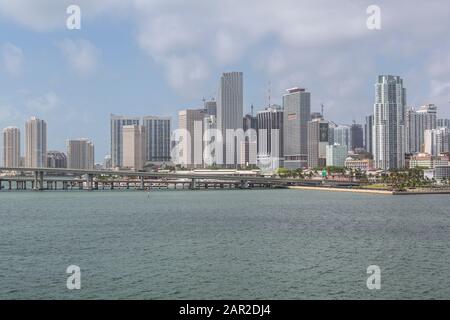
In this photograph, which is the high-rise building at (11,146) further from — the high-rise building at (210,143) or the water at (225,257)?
the water at (225,257)

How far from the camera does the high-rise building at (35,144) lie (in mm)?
150250

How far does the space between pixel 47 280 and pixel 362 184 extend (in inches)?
2885

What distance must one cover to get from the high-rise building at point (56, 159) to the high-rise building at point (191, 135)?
3262 centimetres

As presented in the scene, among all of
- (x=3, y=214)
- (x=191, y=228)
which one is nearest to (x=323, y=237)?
(x=191, y=228)

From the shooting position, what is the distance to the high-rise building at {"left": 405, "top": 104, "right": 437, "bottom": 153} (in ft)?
571

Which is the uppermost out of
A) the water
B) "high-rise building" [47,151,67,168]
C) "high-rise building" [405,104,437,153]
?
"high-rise building" [405,104,437,153]

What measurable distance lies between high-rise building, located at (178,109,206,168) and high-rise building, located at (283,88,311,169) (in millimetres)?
23745

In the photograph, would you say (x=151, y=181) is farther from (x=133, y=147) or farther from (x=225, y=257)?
(x=225, y=257)

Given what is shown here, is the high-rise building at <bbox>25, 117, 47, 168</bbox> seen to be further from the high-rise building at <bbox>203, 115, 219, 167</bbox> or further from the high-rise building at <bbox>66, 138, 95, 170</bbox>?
the high-rise building at <bbox>203, 115, 219, 167</bbox>

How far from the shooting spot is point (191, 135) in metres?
164

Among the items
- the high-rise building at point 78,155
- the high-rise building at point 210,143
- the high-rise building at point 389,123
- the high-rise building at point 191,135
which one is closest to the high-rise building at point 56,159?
the high-rise building at point 78,155

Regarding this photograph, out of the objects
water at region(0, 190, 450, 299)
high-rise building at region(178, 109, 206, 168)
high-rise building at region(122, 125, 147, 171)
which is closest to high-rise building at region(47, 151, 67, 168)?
high-rise building at region(122, 125, 147, 171)
